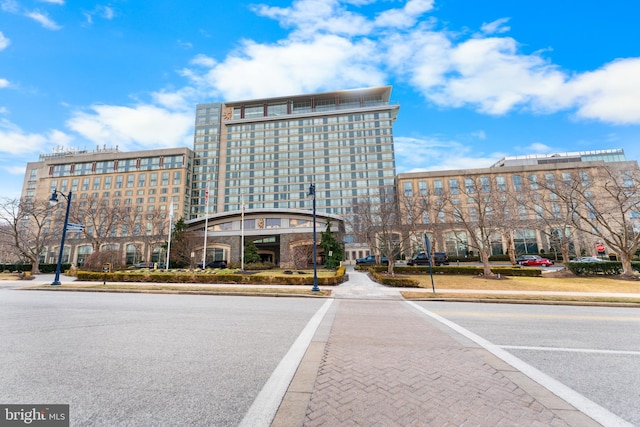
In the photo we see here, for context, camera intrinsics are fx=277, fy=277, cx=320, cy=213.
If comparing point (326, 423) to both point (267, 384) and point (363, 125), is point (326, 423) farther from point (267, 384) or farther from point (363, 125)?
point (363, 125)

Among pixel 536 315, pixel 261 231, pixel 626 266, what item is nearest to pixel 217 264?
pixel 261 231

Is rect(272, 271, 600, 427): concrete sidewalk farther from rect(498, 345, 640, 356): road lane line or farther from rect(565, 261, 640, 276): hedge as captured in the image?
rect(565, 261, 640, 276): hedge

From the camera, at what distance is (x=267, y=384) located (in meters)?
3.86

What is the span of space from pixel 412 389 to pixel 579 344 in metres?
5.22

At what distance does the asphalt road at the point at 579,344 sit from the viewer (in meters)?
3.89

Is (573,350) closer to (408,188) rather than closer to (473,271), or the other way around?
(473,271)

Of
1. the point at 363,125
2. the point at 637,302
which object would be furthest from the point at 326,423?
the point at 363,125

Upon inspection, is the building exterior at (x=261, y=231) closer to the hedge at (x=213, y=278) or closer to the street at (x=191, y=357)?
the hedge at (x=213, y=278)

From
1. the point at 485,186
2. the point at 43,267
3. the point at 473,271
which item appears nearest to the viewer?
the point at 473,271

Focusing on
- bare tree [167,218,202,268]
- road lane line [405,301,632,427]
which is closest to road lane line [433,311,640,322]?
road lane line [405,301,632,427]

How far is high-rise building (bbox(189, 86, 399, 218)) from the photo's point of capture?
281 feet

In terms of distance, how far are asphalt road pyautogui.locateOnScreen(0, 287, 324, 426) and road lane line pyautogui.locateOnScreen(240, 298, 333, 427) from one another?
11 centimetres

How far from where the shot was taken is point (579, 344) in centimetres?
621

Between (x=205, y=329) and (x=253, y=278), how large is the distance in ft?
49.7
